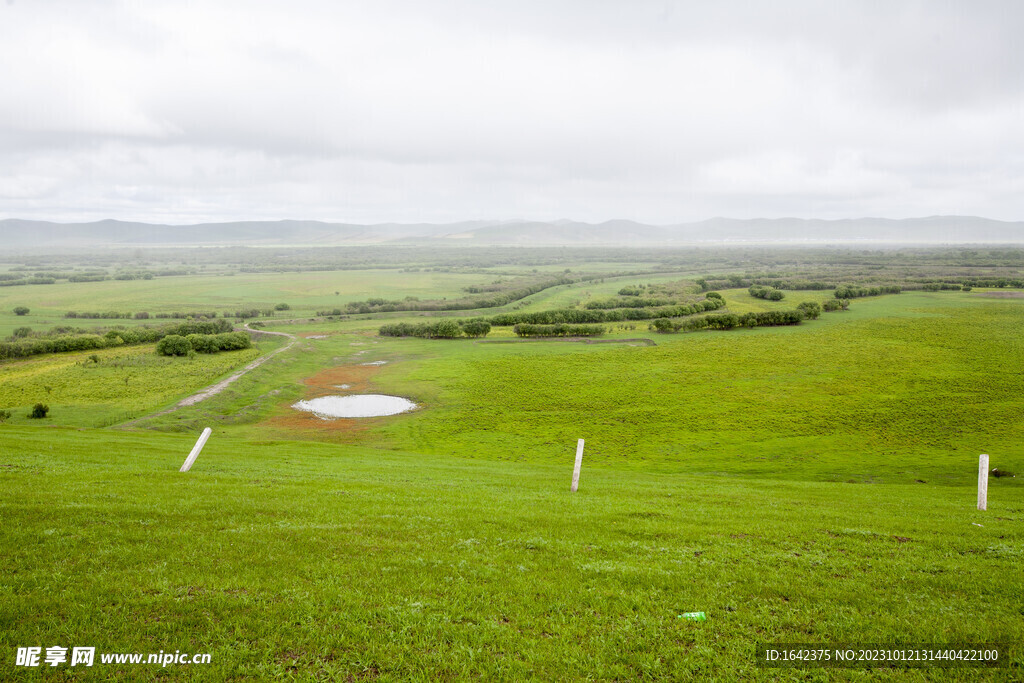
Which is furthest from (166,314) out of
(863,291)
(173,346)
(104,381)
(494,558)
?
(863,291)

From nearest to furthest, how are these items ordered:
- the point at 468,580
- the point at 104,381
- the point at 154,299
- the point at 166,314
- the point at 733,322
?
the point at 468,580
the point at 104,381
the point at 733,322
the point at 166,314
the point at 154,299

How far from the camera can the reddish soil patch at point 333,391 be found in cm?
5097

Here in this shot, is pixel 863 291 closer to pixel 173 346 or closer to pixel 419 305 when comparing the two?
pixel 419 305

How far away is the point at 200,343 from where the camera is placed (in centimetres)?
8794

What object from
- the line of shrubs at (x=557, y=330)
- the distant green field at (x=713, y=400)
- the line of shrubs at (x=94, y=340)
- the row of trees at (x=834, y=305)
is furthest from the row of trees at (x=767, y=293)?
the line of shrubs at (x=94, y=340)

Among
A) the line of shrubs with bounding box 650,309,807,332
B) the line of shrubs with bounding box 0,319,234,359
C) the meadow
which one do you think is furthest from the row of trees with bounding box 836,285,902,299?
the line of shrubs with bounding box 0,319,234,359

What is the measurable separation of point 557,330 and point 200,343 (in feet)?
220

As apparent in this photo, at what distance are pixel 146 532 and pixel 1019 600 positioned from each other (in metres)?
18.6

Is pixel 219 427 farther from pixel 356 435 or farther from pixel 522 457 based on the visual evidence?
pixel 522 457

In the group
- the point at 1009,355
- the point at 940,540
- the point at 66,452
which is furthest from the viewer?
the point at 1009,355

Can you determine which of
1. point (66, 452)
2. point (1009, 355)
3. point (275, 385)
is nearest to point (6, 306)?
point (275, 385)

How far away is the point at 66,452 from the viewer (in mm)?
24047

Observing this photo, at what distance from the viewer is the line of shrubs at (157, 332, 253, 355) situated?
8519cm

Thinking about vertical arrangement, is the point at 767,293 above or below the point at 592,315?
above
